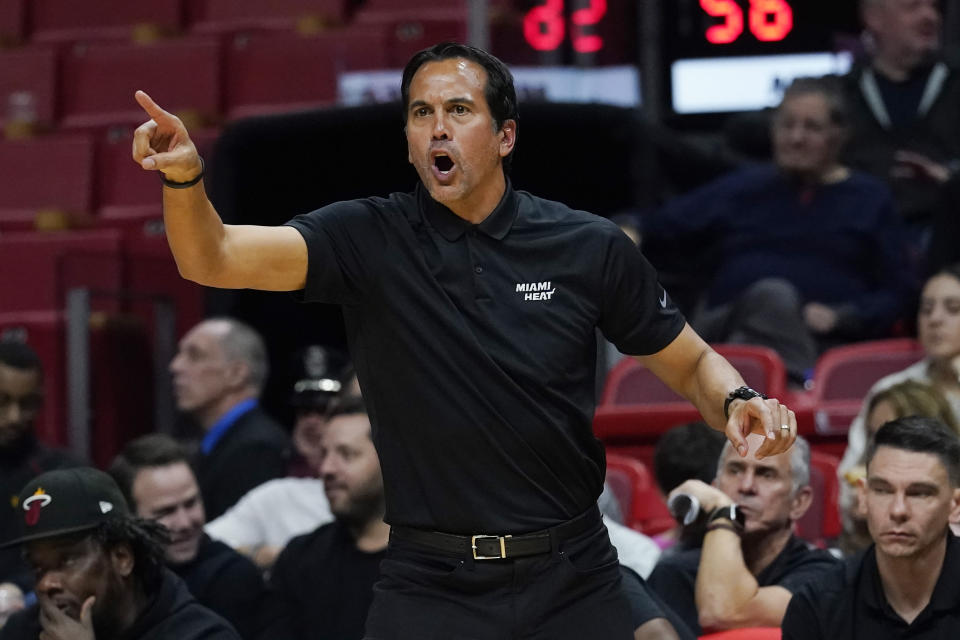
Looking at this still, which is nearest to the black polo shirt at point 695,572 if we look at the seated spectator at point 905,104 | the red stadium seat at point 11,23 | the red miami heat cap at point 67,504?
the red miami heat cap at point 67,504

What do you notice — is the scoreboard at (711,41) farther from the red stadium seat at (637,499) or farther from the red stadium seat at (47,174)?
the red stadium seat at (637,499)

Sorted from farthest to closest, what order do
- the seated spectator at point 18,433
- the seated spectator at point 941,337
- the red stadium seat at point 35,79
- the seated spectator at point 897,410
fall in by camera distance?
the red stadium seat at point 35,79, the seated spectator at point 18,433, the seated spectator at point 941,337, the seated spectator at point 897,410

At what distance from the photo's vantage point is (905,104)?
7.38 meters

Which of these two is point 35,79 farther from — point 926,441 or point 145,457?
point 926,441

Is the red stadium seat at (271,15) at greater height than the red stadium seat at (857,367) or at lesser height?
greater

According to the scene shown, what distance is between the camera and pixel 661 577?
14.3ft

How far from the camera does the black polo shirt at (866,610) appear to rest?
3604 mm

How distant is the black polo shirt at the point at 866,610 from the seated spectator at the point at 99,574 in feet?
4.37

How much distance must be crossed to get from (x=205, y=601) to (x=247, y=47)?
4774 millimetres

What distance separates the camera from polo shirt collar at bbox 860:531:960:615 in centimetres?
361

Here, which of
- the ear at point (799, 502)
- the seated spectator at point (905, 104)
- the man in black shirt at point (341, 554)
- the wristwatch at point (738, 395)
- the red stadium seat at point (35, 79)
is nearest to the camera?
the wristwatch at point (738, 395)

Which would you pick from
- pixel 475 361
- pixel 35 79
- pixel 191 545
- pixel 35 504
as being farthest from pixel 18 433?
pixel 35 79

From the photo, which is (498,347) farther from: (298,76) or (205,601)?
(298,76)

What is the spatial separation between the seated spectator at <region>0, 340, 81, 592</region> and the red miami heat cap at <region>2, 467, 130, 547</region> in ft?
5.10
